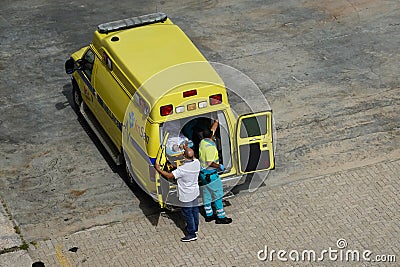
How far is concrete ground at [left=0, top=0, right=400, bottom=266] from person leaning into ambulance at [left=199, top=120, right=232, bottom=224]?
22 cm

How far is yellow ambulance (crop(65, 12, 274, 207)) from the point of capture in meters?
13.9

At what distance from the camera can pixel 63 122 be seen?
1716 cm

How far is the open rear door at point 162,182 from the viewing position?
45.5 ft

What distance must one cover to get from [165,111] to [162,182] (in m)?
1.07

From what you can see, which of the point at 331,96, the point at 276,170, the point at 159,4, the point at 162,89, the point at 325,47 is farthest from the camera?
the point at 159,4

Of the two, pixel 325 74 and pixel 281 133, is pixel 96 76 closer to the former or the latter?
pixel 281 133

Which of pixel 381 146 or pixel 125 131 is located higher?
pixel 125 131

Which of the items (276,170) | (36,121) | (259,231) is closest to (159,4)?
(36,121)

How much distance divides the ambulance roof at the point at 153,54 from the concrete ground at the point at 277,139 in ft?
6.38

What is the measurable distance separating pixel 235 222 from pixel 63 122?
4.45 metres

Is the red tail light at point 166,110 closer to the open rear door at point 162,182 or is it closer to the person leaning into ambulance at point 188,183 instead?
the open rear door at point 162,182

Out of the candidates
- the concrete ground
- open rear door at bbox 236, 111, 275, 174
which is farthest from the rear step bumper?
open rear door at bbox 236, 111, 275, 174

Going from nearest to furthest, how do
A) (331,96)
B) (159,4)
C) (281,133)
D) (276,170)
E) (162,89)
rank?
(162,89), (276,170), (281,133), (331,96), (159,4)

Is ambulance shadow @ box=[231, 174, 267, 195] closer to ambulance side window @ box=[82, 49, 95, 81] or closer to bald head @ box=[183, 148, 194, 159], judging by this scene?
bald head @ box=[183, 148, 194, 159]
